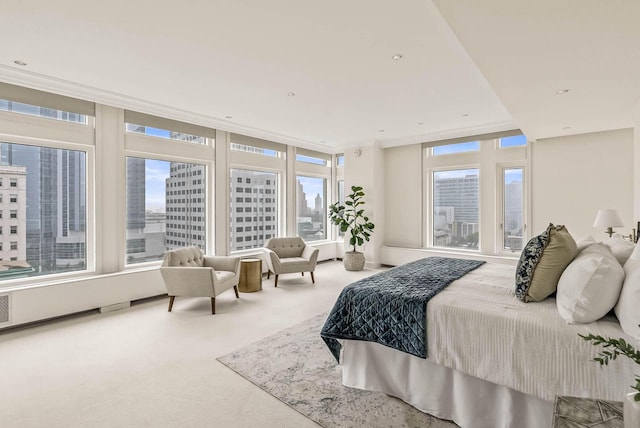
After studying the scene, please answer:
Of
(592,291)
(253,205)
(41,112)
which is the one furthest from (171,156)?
(592,291)

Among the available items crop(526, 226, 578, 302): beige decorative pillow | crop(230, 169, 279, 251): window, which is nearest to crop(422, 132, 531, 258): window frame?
crop(230, 169, 279, 251): window

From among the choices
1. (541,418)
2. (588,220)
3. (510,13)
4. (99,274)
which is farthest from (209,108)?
(588,220)

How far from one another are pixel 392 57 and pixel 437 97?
1.35 meters

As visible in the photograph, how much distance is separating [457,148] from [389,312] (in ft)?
16.4

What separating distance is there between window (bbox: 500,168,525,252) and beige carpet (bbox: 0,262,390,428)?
3577 millimetres

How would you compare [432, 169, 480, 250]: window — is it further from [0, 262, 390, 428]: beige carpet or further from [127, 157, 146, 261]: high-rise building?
[127, 157, 146, 261]: high-rise building

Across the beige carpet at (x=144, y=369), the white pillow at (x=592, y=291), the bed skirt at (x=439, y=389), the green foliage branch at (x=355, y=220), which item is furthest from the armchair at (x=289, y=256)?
the white pillow at (x=592, y=291)

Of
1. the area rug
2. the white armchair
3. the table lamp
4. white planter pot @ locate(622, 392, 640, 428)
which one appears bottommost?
the area rug

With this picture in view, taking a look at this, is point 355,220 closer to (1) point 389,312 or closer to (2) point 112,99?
(2) point 112,99

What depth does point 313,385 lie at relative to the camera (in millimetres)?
2391

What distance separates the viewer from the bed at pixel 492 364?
1.56 meters

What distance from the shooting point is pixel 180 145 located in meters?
5.02

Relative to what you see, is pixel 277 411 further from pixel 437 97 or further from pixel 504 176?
pixel 504 176

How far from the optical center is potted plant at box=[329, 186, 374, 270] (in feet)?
21.5
